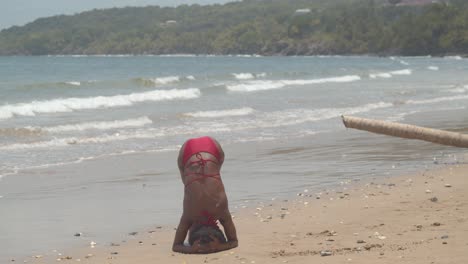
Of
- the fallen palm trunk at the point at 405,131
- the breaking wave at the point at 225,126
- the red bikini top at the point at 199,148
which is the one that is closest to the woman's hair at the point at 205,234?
the red bikini top at the point at 199,148

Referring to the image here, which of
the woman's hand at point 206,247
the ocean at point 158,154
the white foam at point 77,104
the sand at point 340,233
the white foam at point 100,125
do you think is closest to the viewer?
the sand at point 340,233

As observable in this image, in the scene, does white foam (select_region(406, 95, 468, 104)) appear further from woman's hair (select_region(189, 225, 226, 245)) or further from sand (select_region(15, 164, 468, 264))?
woman's hair (select_region(189, 225, 226, 245))

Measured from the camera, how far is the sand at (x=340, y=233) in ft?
21.6

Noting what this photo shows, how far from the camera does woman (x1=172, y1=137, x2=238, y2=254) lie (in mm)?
7102

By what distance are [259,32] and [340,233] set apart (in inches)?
5949

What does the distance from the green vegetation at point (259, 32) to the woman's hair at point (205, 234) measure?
105 metres

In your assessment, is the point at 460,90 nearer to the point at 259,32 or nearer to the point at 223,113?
the point at 223,113

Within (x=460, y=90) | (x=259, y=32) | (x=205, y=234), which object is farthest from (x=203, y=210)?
(x=259, y=32)

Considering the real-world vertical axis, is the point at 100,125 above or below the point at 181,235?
above

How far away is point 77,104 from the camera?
2603 cm

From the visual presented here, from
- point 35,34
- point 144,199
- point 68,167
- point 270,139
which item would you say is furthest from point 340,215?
point 35,34

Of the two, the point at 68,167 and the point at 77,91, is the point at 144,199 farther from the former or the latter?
the point at 77,91

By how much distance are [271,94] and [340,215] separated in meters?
24.2

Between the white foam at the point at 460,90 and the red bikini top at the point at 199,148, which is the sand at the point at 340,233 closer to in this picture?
the red bikini top at the point at 199,148
